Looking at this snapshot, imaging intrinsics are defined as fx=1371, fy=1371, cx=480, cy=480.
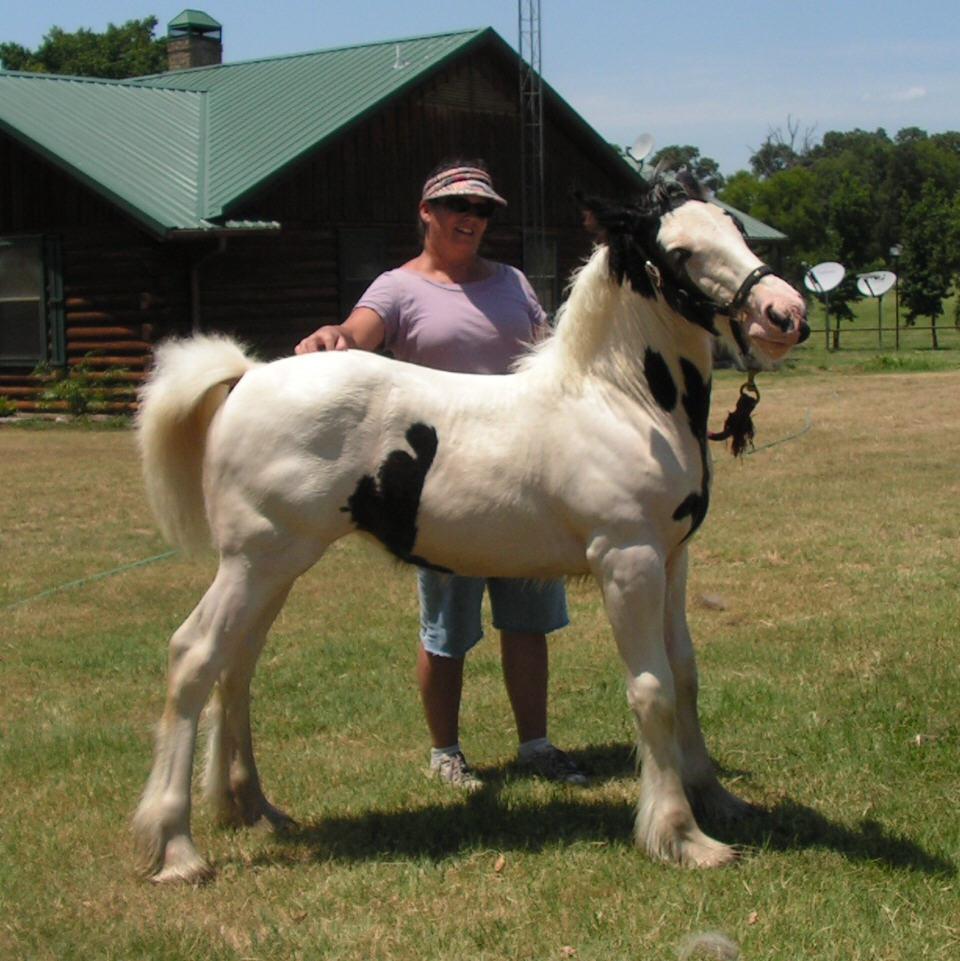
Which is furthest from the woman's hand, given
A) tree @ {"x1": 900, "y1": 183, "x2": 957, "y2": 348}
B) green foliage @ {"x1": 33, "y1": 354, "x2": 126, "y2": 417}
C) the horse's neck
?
tree @ {"x1": 900, "y1": 183, "x2": 957, "y2": 348}

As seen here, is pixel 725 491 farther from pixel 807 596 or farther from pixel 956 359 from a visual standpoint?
pixel 956 359

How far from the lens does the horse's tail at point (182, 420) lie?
166 inches

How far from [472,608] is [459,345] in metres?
0.96

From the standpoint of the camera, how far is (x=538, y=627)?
16.7ft

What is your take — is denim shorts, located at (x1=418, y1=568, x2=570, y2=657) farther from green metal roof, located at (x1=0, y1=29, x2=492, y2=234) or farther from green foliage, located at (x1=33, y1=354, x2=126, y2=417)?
green foliage, located at (x1=33, y1=354, x2=126, y2=417)

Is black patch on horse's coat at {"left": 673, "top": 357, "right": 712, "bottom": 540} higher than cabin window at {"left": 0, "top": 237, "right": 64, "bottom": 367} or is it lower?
lower

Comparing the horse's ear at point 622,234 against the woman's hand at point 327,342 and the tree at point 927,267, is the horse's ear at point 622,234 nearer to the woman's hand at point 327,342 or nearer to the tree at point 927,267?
the woman's hand at point 327,342

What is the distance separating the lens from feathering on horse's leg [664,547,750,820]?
442 centimetres

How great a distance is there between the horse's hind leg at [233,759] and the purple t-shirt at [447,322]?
3.38 feet

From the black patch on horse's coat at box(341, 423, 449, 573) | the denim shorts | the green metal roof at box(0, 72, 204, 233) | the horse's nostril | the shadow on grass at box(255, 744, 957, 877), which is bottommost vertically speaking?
the shadow on grass at box(255, 744, 957, 877)

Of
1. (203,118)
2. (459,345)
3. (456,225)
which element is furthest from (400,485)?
(203,118)

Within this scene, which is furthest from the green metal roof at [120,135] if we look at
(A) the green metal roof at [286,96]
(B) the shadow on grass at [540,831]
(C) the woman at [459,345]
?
(B) the shadow on grass at [540,831]

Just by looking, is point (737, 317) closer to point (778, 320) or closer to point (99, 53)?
point (778, 320)

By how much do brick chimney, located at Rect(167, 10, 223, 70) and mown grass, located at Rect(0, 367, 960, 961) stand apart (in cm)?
1968
